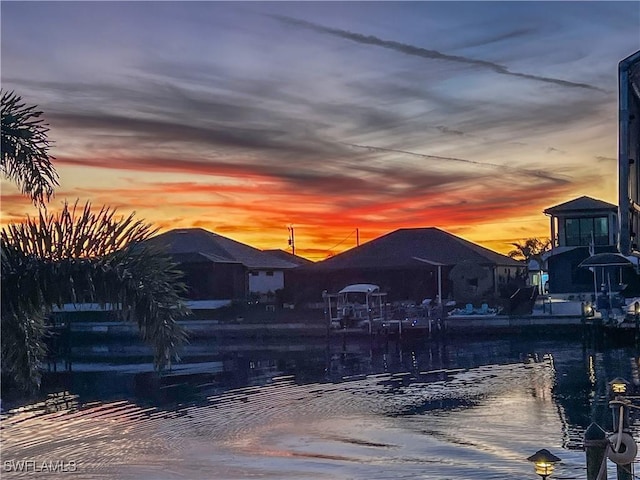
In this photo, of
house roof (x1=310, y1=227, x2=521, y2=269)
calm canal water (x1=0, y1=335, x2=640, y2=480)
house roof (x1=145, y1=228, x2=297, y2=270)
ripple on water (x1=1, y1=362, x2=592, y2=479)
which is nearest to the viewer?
ripple on water (x1=1, y1=362, x2=592, y2=479)

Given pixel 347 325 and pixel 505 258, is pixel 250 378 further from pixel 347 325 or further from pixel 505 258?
pixel 505 258

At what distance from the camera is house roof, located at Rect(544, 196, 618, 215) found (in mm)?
57750

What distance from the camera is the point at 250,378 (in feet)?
115

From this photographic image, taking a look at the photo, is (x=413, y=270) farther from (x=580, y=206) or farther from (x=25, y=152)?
(x=25, y=152)

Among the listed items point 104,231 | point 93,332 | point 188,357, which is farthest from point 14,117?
point 93,332

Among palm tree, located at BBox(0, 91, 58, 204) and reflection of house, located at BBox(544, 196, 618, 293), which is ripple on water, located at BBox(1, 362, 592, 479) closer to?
palm tree, located at BBox(0, 91, 58, 204)

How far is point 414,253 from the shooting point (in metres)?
65.8

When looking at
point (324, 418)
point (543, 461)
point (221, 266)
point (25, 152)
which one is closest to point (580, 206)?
point (221, 266)

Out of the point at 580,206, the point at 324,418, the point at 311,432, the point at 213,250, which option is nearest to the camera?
the point at 311,432

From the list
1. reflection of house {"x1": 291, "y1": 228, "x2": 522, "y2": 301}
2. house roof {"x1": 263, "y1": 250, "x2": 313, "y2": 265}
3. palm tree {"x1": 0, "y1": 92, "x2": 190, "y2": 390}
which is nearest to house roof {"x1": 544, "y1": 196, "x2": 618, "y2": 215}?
reflection of house {"x1": 291, "y1": 228, "x2": 522, "y2": 301}

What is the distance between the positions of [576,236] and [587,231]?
2.68ft

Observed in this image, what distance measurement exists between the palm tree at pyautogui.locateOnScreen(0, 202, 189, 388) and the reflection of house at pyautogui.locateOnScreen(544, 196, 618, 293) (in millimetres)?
54102

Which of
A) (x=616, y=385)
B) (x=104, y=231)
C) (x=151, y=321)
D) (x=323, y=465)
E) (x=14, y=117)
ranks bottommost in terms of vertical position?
(x=323, y=465)

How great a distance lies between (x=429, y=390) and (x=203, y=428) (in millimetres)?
9628
